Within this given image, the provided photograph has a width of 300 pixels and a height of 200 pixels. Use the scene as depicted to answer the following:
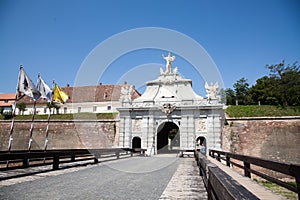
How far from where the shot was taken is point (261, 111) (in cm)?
2909

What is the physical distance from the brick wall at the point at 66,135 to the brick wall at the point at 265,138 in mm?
14047

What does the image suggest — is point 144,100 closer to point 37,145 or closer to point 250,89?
point 37,145

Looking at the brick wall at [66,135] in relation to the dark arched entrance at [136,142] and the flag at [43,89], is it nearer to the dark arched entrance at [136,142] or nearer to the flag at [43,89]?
the dark arched entrance at [136,142]

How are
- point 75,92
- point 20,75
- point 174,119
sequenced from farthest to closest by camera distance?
point 75,92 → point 174,119 → point 20,75

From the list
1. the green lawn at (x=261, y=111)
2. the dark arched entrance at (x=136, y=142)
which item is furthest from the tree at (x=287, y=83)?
the dark arched entrance at (x=136, y=142)

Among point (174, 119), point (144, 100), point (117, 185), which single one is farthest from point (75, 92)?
point (117, 185)

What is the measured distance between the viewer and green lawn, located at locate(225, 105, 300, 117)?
91.1ft

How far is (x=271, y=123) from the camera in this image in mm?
26547

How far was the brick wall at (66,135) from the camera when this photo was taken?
30562 mm

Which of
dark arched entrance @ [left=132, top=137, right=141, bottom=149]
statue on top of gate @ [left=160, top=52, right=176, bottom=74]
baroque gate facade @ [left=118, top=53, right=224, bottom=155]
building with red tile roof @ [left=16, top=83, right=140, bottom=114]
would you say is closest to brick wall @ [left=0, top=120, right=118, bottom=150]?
dark arched entrance @ [left=132, top=137, right=141, bottom=149]

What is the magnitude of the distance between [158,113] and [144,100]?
8.47 ft

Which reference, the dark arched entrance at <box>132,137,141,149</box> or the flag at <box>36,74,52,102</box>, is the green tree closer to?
the dark arched entrance at <box>132,137,141,149</box>

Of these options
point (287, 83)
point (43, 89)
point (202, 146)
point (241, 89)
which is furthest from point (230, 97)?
point (43, 89)

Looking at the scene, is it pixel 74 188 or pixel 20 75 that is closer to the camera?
pixel 74 188
